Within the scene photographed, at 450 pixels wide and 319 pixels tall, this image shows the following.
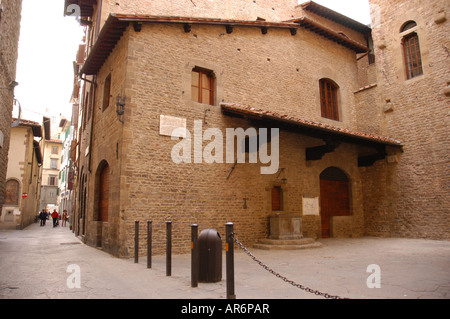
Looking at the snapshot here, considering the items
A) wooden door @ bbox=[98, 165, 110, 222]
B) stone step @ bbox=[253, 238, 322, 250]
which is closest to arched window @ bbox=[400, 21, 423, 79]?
stone step @ bbox=[253, 238, 322, 250]

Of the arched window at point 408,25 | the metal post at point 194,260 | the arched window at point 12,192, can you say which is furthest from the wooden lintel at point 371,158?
the arched window at point 12,192

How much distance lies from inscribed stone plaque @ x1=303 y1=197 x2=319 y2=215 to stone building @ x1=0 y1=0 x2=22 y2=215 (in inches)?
387

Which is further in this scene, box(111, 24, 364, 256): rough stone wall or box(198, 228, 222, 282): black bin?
box(111, 24, 364, 256): rough stone wall

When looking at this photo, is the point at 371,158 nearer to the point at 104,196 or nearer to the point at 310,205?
the point at 310,205

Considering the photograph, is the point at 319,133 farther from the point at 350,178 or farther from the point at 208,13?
the point at 208,13

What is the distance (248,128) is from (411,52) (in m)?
7.56

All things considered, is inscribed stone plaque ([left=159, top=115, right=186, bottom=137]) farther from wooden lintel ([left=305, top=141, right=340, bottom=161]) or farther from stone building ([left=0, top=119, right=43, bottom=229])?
stone building ([left=0, top=119, right=43, bottom=229])

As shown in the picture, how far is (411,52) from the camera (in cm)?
1264

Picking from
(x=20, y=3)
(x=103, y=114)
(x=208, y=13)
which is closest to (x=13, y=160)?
(x=20, y=3)

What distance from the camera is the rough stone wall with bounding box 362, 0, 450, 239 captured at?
11.3m

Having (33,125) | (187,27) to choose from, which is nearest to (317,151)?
(187,27)

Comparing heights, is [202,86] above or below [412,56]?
below

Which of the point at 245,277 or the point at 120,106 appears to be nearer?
the point at 245,277

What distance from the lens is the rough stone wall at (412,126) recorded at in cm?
1131
